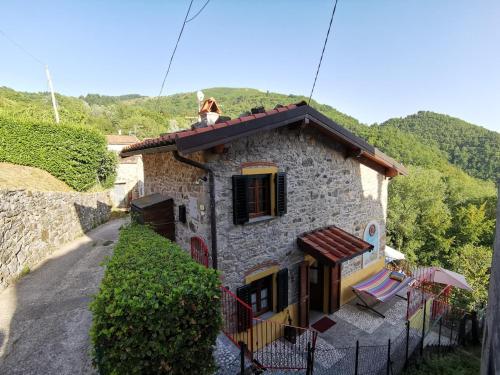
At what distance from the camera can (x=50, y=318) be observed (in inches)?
252

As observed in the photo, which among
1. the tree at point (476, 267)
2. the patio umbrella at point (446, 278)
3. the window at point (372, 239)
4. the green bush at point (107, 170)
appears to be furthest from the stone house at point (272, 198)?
the tree at point (476, 267)

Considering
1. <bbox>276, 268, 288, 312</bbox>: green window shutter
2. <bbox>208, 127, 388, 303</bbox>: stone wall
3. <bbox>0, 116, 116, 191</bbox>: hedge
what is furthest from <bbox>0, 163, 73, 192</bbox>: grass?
<bbox>276, 268, 288, 312</bbox>: green window shutter

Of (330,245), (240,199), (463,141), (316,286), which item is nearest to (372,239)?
(316,286)

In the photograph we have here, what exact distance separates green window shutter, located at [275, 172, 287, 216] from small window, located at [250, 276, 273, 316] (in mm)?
1974

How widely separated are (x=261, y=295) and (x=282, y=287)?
2.08 feet

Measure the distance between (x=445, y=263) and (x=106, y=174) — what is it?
102ft

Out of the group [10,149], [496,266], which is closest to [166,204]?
[496,266]

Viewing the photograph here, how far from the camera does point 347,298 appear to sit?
9.82 meters

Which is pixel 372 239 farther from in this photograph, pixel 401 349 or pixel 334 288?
pixel 401 349

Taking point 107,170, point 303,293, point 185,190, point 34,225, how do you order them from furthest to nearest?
point 107,170 < point 34,225 < point 303,293 < point 185,190

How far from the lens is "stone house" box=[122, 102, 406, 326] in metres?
5.96

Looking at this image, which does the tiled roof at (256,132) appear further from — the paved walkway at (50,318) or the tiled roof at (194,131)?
the paved walkway at (50,318)

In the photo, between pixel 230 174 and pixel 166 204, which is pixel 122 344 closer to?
pixel 230 174

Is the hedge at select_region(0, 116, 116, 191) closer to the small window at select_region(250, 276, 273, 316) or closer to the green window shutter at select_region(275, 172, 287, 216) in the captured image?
the small window at select_region(250, 276, 273, 316)
